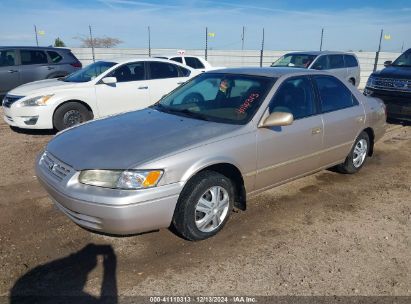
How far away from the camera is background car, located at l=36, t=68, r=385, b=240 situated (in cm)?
307

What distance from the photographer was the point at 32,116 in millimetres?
6902

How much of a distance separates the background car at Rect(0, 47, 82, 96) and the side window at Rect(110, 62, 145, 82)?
386 centimetres

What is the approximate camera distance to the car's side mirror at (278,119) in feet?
12.1

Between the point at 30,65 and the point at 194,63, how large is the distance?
5500 mm

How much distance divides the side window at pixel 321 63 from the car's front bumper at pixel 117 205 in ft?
35.0

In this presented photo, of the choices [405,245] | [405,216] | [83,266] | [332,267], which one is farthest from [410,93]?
[83,266]

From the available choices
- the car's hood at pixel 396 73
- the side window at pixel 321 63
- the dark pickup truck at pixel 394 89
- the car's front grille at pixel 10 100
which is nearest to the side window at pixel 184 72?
the car's front grille at pixel 10 100

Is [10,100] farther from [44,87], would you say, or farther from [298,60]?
[298,60]

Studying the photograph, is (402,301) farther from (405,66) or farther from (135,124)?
(405,66)

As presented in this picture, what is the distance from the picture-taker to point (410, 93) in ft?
27.1

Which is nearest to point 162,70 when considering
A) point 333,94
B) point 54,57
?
point 54,57

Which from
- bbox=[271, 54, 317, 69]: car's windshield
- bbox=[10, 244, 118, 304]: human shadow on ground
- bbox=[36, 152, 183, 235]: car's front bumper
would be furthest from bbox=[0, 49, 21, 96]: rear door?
bbox=[10, 244, 118, 304]: human shadow on ground

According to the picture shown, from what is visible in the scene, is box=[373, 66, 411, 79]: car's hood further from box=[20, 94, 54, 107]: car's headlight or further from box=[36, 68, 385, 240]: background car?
box=[20, 94, 54, 107]: car's headlight

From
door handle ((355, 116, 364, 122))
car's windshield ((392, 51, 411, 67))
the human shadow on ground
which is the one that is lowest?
the human shadow on ground
